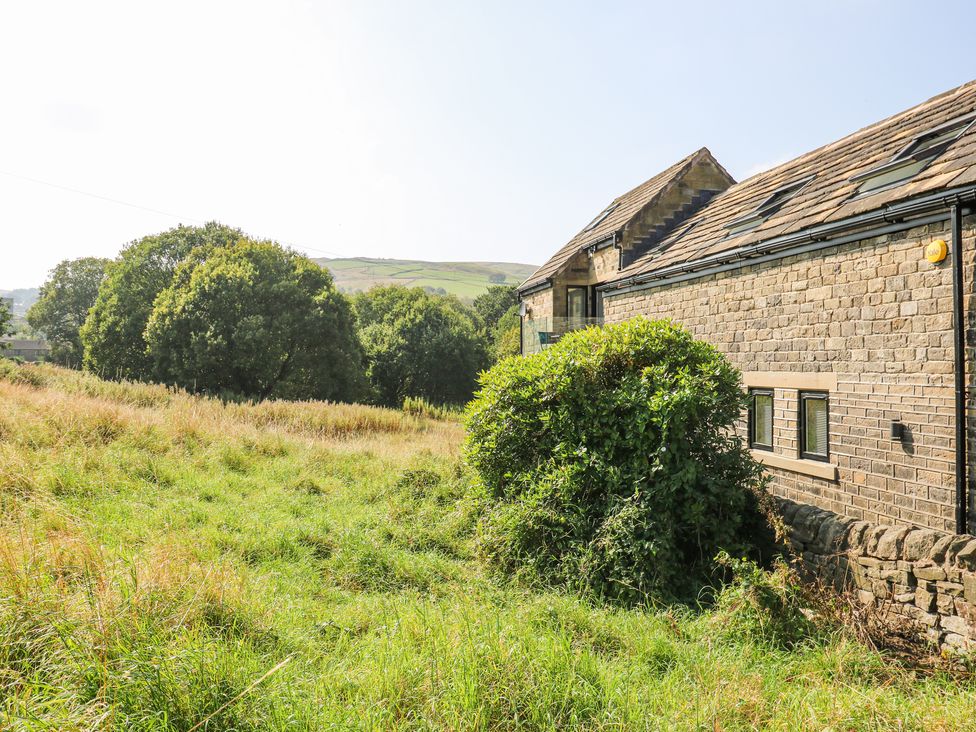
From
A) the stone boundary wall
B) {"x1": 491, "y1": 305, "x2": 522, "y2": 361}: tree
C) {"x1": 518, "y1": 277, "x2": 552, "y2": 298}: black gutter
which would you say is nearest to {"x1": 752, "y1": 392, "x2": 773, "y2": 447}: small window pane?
the stone boundary wall

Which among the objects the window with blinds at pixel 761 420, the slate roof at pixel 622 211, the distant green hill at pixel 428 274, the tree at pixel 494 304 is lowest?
the window with blinds at pixel 761 420

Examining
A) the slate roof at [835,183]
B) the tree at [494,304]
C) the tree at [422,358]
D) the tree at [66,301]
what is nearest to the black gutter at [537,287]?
the slate roof at [835,183]

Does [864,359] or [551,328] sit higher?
[551,328]

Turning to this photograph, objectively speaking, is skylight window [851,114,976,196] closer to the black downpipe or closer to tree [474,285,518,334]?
the black downpipe

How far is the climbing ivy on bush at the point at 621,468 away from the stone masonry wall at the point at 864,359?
4.79 ft

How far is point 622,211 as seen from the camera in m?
17.0

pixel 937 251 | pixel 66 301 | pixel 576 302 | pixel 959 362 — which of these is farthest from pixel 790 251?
pixel 66 301

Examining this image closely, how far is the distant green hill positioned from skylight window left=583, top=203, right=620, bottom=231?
80.3 metres

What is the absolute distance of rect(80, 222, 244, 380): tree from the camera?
34.3 metres

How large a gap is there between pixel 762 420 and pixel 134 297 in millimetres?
36954

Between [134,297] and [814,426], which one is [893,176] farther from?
[134,297]

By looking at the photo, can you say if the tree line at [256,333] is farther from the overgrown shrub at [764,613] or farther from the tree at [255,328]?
the overgrown shrub at [764,613]

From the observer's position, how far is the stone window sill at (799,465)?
25.6 ft

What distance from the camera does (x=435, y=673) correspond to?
11.5 ft
